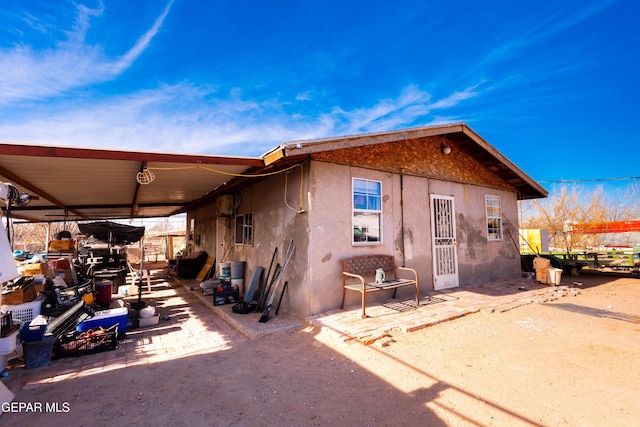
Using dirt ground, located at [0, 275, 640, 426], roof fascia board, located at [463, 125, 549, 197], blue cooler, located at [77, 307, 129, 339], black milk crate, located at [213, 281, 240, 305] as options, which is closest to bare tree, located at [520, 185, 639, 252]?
roof fascia board, located at [463, 125, 549, 197]

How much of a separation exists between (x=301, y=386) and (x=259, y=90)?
12.6m

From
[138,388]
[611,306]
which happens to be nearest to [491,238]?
[611,306]

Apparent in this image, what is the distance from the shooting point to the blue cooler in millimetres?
4805

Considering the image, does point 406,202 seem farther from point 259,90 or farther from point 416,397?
point 259,90

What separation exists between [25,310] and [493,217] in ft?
39.0

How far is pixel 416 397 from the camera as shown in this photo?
3.05 meters

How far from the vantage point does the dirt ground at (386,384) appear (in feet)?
9.09

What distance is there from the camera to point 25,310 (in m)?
4.81

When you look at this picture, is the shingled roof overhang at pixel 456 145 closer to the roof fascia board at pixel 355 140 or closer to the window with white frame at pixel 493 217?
the roof fascia board at pixel 355 140

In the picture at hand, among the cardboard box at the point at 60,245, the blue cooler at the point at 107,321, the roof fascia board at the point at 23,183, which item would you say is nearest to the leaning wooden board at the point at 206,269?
the cardboard box at the point at 60,245

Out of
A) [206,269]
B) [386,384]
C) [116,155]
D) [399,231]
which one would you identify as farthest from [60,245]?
[386,384]

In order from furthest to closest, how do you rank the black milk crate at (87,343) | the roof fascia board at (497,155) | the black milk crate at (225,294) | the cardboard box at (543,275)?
the cardboard box at (543,275) → the roof fascia board at (497,155) → the black milk crate at (225,294) → the black milk crate at (87,343)

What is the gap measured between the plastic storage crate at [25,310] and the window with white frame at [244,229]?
443cm

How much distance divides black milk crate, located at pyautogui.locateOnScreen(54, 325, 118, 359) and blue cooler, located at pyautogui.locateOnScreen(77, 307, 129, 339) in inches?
8.5
